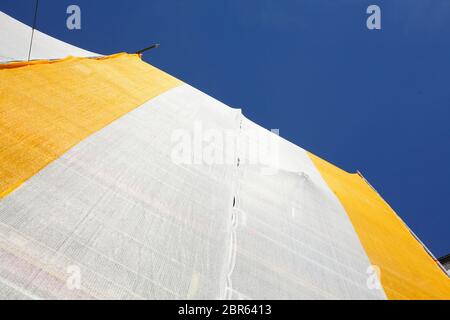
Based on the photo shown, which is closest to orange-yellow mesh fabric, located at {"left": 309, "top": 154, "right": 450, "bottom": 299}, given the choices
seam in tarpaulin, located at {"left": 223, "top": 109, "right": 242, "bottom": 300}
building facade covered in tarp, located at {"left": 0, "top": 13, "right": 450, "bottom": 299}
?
building facade covered in tarp, located at {"left": 0, "top": 13, "right": 450, "bottom": 299}

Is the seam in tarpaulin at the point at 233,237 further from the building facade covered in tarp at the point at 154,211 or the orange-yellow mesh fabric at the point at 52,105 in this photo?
the orange-yellow mesh fabric at the point at 52,105

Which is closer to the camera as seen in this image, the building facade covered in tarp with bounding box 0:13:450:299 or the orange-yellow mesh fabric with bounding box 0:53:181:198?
the building facade covered in tarp with bounding box 0:13:450:299

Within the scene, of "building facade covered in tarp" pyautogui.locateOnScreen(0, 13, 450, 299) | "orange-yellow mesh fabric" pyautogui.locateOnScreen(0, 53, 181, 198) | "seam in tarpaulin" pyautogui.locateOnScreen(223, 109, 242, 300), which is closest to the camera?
"building facade covered in tarp" pyautogui.locateOnScreen(0, 13, 450, 299)

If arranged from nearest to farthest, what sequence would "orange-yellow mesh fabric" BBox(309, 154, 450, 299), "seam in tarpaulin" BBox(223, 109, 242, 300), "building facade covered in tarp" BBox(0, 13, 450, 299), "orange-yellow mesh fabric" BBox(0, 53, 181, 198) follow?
1. "building facade covered in tarp" BBox(0, 13, 450, 299)
2. "seam in tarpaulin" BBox(223, 109, 242, 300)
3. "orange-yellow mesh fabric" BBox(0, 53, 181, 198)
4. "orange-yellow mesh fabric" BBox(309, 154, 450, 299)

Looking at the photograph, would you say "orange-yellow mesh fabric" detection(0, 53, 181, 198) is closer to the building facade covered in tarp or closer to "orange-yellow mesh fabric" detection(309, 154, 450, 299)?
the building facade covered in tarp

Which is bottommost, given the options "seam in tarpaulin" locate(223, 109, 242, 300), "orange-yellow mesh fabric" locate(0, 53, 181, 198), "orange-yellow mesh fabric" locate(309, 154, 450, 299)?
"orange-yellow mesh fabric" locate(309, 154, 450, 299)

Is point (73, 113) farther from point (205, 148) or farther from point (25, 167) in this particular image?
point (205, 148)

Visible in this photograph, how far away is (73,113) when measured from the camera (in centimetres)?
296

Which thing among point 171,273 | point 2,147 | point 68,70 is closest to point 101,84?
point 68,70

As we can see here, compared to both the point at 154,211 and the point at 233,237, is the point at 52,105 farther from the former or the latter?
the point at 233,237

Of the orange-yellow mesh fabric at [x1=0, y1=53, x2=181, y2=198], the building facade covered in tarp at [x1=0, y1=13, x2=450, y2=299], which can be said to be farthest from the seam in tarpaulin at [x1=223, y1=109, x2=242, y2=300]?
the orange-yellow mesh fabric at [x1=0, y1=53, x2=181, y2=198]

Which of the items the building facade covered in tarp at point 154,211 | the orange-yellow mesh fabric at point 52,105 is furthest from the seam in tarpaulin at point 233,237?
the orange-yellow mesh fabric at point 52,105

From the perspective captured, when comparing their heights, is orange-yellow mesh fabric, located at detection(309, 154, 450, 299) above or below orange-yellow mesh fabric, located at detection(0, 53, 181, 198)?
below

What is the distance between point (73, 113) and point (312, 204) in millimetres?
2661
